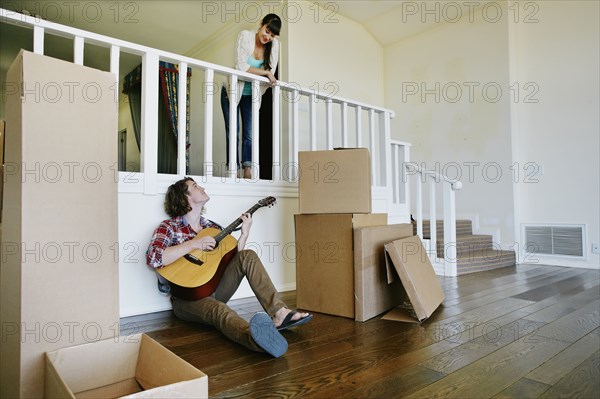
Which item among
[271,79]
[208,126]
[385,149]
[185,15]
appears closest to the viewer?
[208,126]

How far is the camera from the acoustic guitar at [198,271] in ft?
5.61

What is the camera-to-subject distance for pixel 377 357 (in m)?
1.35

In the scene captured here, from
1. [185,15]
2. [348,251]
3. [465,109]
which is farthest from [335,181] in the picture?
[185,15]

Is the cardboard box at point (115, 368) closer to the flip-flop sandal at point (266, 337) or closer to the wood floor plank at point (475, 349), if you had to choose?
the flip-flop sandal at point (266, 337)

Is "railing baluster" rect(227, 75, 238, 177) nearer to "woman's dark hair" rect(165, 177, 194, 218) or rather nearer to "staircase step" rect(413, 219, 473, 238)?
"woman's dark hair" rect(165, 177, 194, 218)

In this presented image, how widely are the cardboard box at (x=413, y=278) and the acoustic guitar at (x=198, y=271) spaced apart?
30.3 inches

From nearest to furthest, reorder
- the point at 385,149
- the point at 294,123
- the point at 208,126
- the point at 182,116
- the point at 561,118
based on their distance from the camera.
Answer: the point at 182,116 → the point at 208,126 → the point at 294,123 → the point at 385,149 → the point at 561,118

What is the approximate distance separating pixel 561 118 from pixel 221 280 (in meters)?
3.95

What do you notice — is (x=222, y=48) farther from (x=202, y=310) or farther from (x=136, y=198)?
(x=202, y=310)

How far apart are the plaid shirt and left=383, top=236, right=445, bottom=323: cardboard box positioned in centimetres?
89

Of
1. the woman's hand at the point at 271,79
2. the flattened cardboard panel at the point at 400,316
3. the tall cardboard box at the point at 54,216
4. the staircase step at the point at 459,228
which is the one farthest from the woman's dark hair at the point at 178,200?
the staircase step at the point at 459,228

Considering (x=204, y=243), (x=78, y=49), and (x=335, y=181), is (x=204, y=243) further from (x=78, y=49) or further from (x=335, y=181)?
(x=78, y=49)

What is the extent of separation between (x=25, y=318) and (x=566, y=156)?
4.59 metres

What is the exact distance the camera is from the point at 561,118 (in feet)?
13.2
